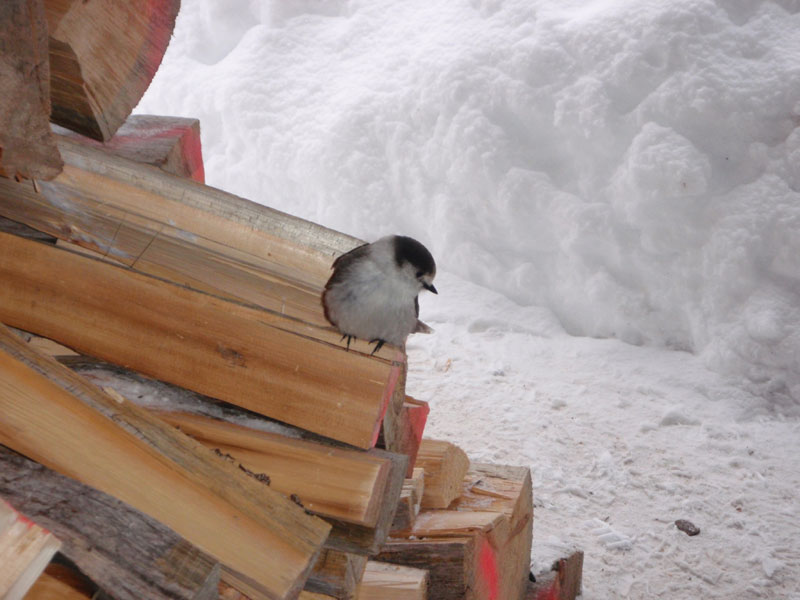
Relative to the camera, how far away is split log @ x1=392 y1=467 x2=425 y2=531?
1.71m

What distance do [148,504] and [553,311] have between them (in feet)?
11.1

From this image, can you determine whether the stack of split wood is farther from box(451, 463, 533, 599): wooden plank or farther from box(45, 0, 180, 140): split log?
box(451, 463, 533, 599): wooden plank

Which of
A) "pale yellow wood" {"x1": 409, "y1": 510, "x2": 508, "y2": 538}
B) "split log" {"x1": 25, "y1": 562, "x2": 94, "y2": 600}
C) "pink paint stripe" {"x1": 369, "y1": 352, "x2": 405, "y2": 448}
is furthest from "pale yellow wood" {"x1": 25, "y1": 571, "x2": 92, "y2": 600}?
"pale yellow wood" {"x1": 409, "y1": 510, "x2": 508, "y2": 538}

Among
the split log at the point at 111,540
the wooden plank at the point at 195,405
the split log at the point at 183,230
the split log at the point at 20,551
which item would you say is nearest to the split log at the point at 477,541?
the wooden plank at the point at 195,405

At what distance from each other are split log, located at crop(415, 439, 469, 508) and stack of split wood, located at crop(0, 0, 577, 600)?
344 millimetres

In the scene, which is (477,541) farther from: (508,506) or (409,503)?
(508,506)

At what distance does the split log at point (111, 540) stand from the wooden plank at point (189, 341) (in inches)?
13.8

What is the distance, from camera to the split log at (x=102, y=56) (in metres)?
1.11

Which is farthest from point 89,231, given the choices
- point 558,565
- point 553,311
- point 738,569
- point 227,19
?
point 227,19

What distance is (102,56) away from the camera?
3.89 feet

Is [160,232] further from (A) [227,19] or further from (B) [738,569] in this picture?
(A) [227,19]

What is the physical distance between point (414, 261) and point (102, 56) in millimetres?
672

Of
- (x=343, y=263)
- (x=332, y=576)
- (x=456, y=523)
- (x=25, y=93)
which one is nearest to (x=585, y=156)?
(x=456, y=523)

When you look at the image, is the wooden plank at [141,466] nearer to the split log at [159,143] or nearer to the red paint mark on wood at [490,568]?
the split log at [159,143]
